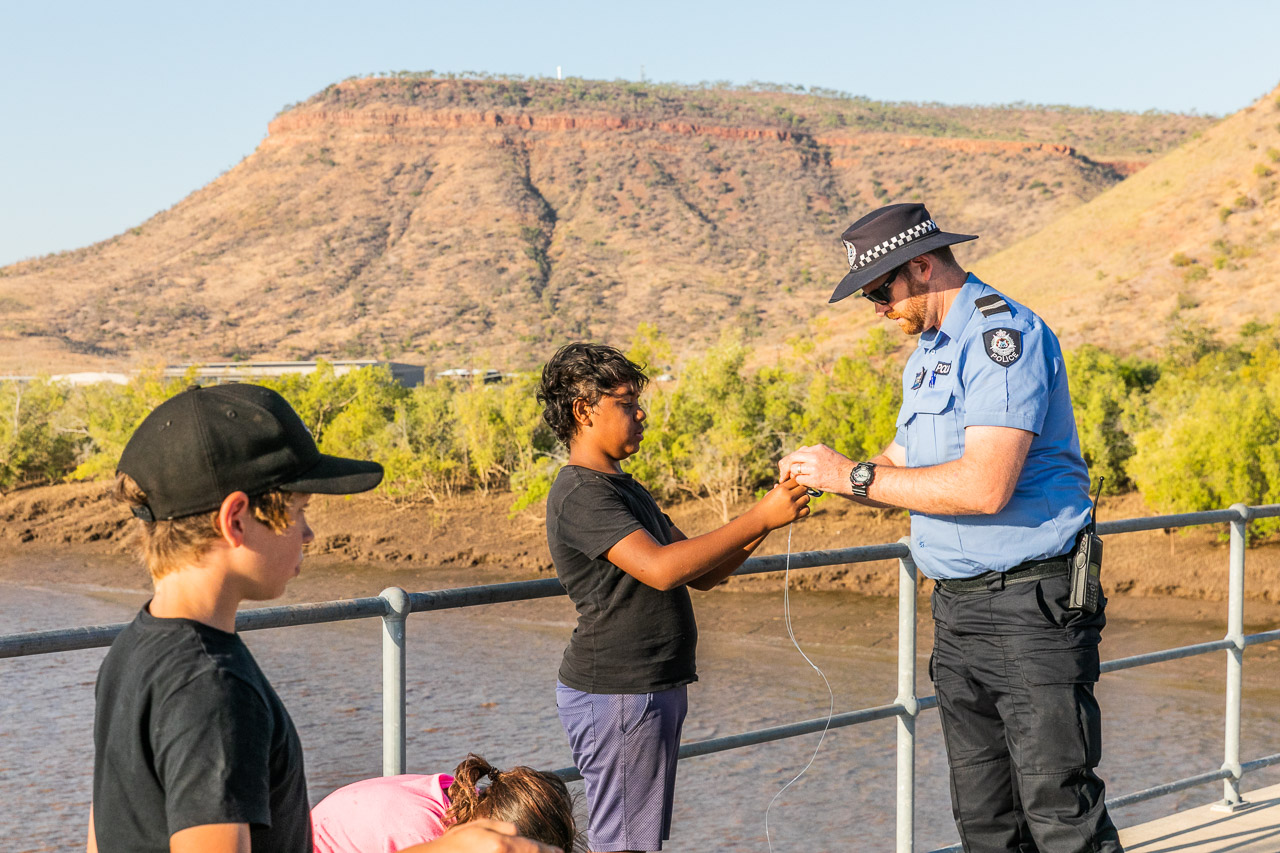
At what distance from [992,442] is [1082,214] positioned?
200 ft

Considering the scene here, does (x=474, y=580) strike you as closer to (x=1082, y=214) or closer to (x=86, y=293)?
(x=1082, y=214)

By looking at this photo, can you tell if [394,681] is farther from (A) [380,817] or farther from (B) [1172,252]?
(B) [1172,252]

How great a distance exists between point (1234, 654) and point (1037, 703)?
7.18ft

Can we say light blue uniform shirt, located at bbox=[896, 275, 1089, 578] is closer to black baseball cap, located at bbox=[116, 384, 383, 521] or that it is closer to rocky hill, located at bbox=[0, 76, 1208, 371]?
black baseball cap, located at bbox=[116, 384, 383, 521]

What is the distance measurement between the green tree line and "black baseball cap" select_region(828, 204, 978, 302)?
1450 cm

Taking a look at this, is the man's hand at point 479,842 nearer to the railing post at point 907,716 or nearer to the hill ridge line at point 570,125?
the railing post at point 907,716

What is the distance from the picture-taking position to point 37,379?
31.8 meters

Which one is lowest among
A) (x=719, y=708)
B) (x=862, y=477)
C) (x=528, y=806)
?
(x=719, y=708)

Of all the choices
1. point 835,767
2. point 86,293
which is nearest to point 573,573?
point 835,767

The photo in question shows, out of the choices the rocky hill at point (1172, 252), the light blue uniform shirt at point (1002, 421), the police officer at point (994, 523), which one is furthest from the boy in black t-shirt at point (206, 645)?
the rocky hill at point (1172, 252)

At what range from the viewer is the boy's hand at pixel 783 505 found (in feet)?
7.94

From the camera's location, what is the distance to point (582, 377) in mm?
2494

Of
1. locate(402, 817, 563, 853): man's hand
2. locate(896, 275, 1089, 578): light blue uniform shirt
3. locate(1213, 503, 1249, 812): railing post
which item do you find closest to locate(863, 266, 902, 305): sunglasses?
locate(896, 275, 1089, 578): light blue uniform shirt

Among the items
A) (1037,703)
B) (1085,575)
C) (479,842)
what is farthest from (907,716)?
(479,842)
